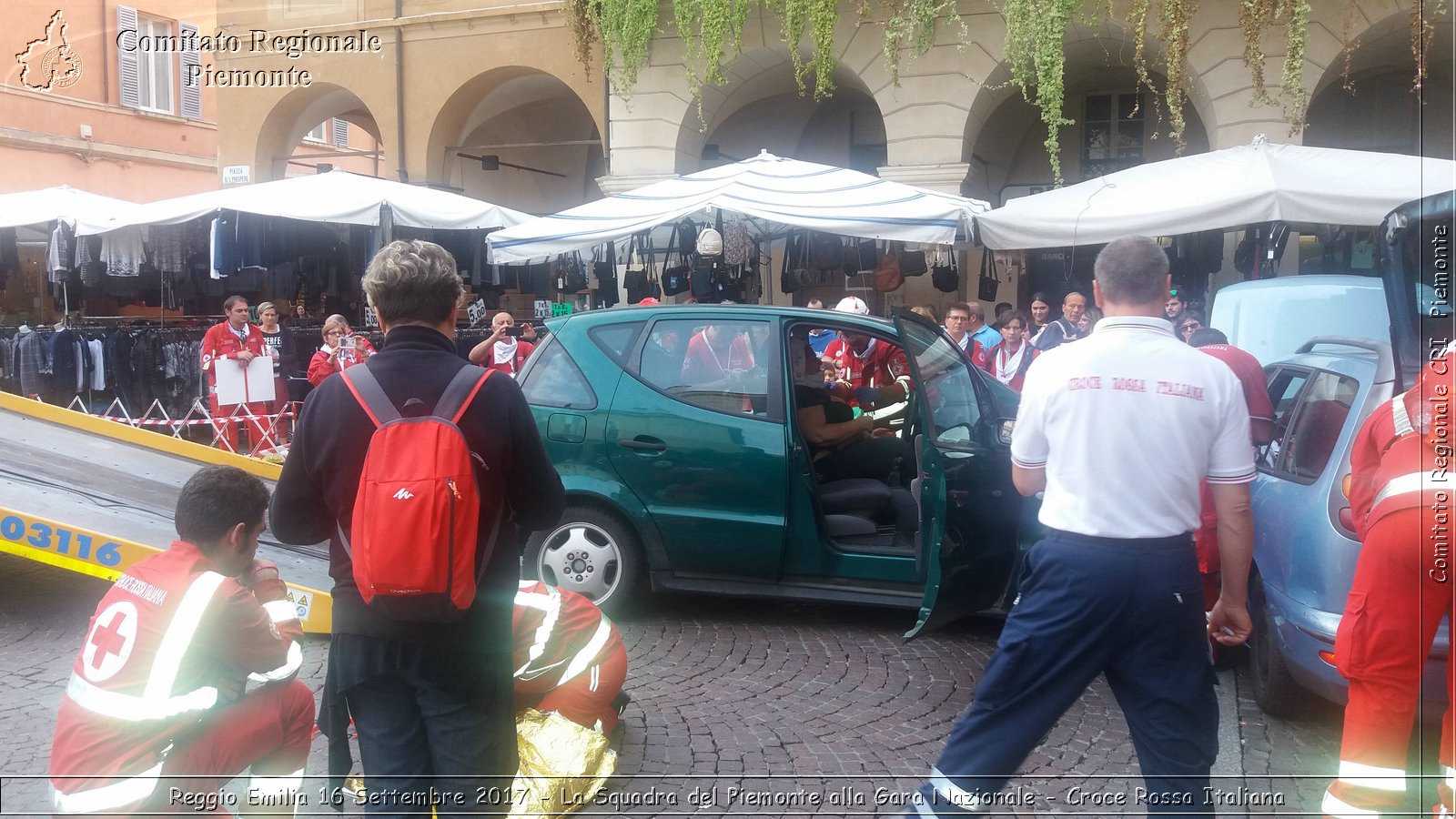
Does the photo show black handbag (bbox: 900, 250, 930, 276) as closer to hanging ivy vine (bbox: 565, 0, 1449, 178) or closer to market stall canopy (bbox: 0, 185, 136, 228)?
hanging ivy vine (bbox: 565, 0, 1449, 178)

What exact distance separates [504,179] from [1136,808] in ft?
56.7

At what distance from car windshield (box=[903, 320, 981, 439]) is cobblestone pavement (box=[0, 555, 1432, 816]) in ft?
4.01

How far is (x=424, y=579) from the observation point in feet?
7.81

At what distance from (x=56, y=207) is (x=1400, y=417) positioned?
14.3 meters

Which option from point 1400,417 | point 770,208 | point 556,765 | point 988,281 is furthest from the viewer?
point 988,281

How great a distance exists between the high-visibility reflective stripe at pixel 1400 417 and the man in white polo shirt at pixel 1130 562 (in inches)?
24.8

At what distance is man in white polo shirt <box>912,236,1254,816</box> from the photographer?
278 centimetres

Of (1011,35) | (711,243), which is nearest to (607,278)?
(711,243)

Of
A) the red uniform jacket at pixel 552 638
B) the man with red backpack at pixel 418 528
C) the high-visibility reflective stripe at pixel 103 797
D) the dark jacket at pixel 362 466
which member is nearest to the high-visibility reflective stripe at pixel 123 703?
the high-visibility reflective stripe at pixel 103 797

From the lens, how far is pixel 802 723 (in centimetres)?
453

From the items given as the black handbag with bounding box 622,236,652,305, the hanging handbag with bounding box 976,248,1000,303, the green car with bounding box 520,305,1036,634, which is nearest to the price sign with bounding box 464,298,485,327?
the black handbag with bounding box 622,236,652,305

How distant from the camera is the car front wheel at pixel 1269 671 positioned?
14.8ft

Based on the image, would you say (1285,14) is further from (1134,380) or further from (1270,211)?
(1134,380)

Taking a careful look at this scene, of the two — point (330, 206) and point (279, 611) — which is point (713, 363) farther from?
point (330, 206)
